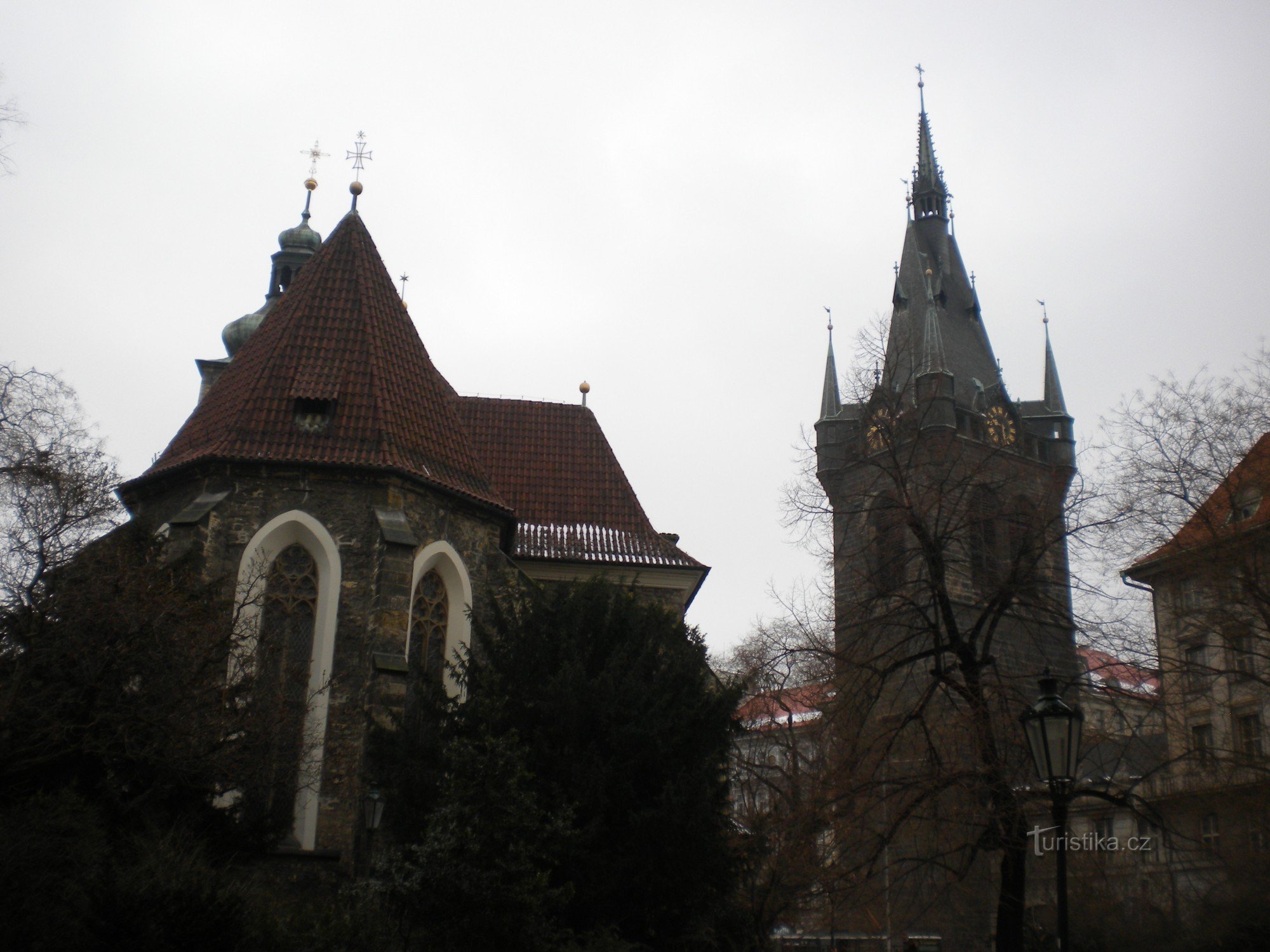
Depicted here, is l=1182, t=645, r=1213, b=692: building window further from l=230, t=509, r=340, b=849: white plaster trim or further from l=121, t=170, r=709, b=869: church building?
l=230, t=509, r=340, b=849: white plaster trim

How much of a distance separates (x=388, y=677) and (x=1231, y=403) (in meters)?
12.2

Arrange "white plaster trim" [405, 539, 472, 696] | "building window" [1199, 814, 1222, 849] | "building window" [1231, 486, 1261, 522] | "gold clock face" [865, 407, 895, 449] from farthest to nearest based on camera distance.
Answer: "building window" [1199, 814, 1222, 849] < "white plaster trim" [405, 539, 472, 696] < "building window" [1231, 486, 1261, 522] < "gold clock face" [865, 407, 895, 449]

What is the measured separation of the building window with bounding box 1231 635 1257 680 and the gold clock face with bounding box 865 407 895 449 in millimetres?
5477

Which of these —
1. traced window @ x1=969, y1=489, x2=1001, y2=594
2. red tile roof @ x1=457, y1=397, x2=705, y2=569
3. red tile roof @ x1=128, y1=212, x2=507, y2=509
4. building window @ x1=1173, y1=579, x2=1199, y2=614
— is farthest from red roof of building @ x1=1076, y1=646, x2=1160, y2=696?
red tile roof @ x1=457, y1=397, x2=705, y2=569

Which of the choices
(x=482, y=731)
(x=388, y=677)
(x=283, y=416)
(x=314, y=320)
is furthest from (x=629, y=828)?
(x=314, y=320)

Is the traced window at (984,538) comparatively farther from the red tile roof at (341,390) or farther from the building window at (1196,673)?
the red tile roof at (341,390)

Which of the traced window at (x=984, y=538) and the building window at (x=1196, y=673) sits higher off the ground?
the traced window at (x=984, y=538)

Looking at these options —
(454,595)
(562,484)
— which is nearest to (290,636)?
(454,595)

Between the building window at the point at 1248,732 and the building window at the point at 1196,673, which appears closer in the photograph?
the building window at the point at 1196,673

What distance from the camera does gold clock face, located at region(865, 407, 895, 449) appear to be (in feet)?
45.9

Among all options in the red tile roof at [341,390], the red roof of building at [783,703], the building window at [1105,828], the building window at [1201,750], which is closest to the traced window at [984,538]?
the red roof of building at [783,703]

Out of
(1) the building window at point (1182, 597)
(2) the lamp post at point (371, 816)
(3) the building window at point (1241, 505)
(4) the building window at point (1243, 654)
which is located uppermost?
(3) the building window at point (1241, 505)

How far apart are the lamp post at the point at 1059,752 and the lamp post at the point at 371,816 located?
740 centimetres

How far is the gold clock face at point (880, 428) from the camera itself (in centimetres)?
1398
